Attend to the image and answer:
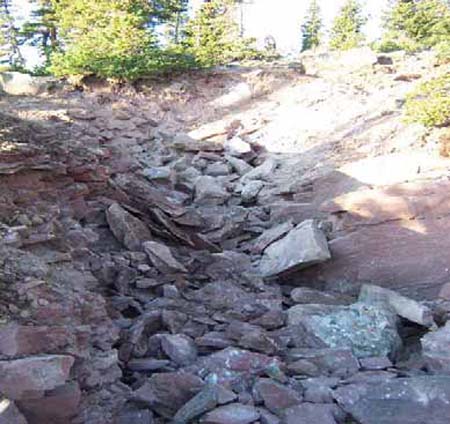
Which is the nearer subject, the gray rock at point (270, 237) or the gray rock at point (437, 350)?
the gray rock at point (437, 350)

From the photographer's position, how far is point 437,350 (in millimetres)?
4281

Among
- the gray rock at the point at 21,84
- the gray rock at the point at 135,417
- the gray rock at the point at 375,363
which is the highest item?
the gray rock at the point at 21,84

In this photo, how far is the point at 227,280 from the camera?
577cm

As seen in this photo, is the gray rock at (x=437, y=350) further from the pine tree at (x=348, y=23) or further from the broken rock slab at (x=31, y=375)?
the pine tree at (x=348, y=23)

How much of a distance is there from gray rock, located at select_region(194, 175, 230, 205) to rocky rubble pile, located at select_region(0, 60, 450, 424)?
0.17 metres

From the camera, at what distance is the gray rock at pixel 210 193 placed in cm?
803

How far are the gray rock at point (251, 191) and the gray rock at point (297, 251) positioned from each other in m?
1.74

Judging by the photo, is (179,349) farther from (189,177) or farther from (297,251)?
(189,177)

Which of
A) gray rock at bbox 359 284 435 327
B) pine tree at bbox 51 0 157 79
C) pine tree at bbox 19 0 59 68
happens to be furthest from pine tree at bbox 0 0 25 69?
gray rock at bbox 359 284 435 327

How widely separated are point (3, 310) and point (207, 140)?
6.49m

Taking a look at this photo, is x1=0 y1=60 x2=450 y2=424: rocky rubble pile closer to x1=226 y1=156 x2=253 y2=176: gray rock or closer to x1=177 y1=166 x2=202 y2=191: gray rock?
x1=177 y1=166 x2=202 y2=191: gray rock

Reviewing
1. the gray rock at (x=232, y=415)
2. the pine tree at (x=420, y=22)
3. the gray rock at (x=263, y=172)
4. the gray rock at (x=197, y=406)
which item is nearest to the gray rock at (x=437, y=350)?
the gray rock at (x=232, y=415)

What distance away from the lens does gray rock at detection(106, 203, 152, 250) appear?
5.78 m

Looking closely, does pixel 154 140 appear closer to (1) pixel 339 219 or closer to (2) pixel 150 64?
(2) pixel 150 64
